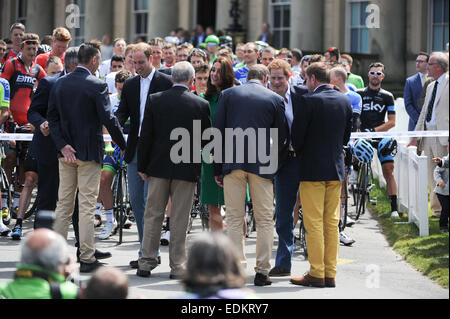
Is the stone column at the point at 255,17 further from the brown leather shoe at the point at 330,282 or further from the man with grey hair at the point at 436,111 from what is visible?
the brown leather shoe at the point at 330,282

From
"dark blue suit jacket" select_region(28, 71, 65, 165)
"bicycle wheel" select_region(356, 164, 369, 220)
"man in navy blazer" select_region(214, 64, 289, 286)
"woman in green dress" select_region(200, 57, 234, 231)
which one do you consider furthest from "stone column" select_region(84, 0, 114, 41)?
"man in navy blazer" select_region(214, 64, 289, 286)

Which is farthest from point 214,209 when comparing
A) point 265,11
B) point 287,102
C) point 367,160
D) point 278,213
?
point 265,11

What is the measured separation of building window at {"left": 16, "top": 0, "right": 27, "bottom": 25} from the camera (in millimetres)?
40188

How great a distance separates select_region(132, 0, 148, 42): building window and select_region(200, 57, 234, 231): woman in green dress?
25.4 m

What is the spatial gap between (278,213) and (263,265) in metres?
0.73

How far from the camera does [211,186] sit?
983cm

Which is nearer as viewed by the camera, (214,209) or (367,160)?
(214,209)

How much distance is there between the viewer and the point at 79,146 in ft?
30.5

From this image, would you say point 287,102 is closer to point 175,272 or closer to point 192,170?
point 192,170

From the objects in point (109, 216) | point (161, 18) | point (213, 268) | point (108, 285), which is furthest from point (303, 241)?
point (161, 18)

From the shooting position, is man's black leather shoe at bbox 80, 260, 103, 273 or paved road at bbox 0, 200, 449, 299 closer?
paved road at bbox 0, 200, 449, 299

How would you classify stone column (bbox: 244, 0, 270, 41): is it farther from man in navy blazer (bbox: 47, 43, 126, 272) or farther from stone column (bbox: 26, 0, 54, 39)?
man in navy blazer (bbox: 47, 43, 126, 272)

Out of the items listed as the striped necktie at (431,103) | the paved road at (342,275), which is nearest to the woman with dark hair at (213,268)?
the paved road at (342,275)

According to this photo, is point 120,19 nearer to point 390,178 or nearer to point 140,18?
point 140,18
